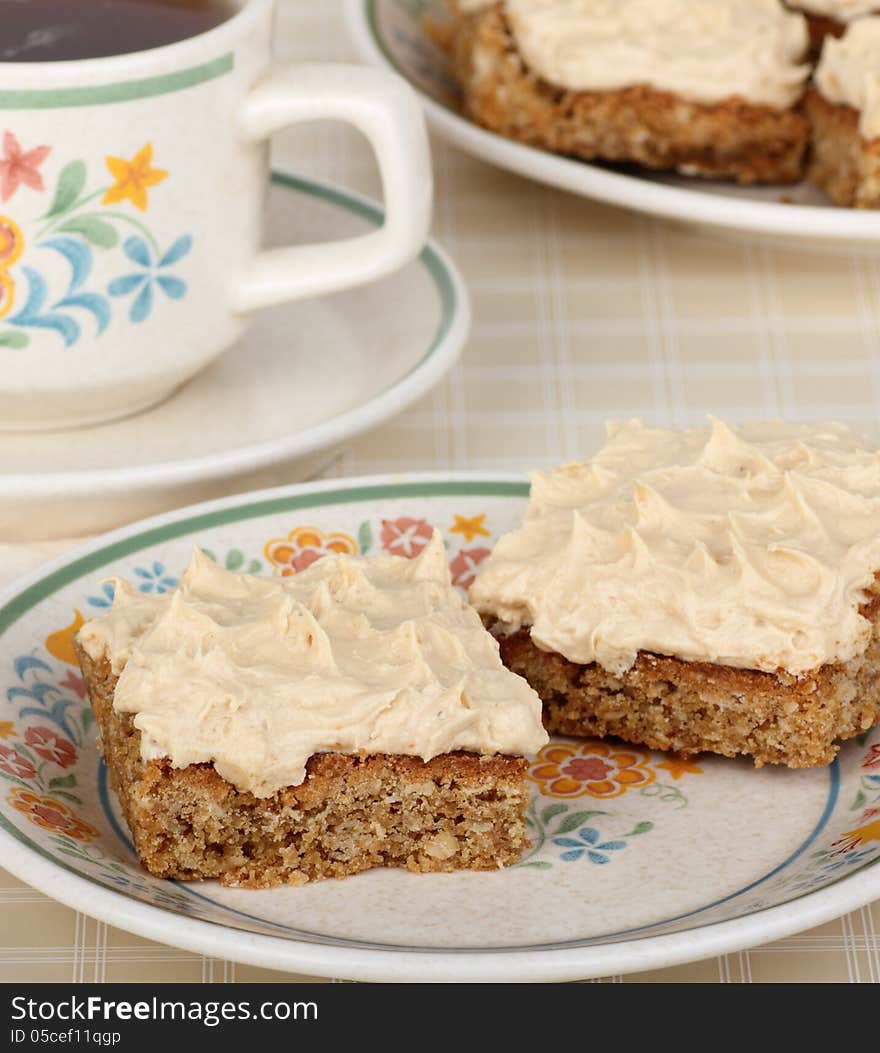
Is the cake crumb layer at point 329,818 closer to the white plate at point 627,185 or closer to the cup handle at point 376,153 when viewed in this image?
the cup handle at point 376,153

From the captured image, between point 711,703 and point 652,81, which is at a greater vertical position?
point 652,81

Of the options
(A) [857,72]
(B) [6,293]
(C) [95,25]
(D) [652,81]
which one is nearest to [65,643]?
(B) [6,293]

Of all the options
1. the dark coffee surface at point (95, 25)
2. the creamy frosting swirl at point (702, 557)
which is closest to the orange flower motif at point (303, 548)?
the creamy frosting swirl at point (702, 557)

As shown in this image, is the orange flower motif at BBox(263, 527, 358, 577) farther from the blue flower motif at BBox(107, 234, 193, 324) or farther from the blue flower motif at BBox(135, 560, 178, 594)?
the blue flower motif at BBox(107, 234, 193, 324)

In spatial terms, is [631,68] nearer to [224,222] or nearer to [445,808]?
[224,222]

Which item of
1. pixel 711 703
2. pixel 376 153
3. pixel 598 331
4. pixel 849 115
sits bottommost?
pixel 598 331

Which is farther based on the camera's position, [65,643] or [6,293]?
[6,293]

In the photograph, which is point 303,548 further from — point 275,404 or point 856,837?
point 856,837
